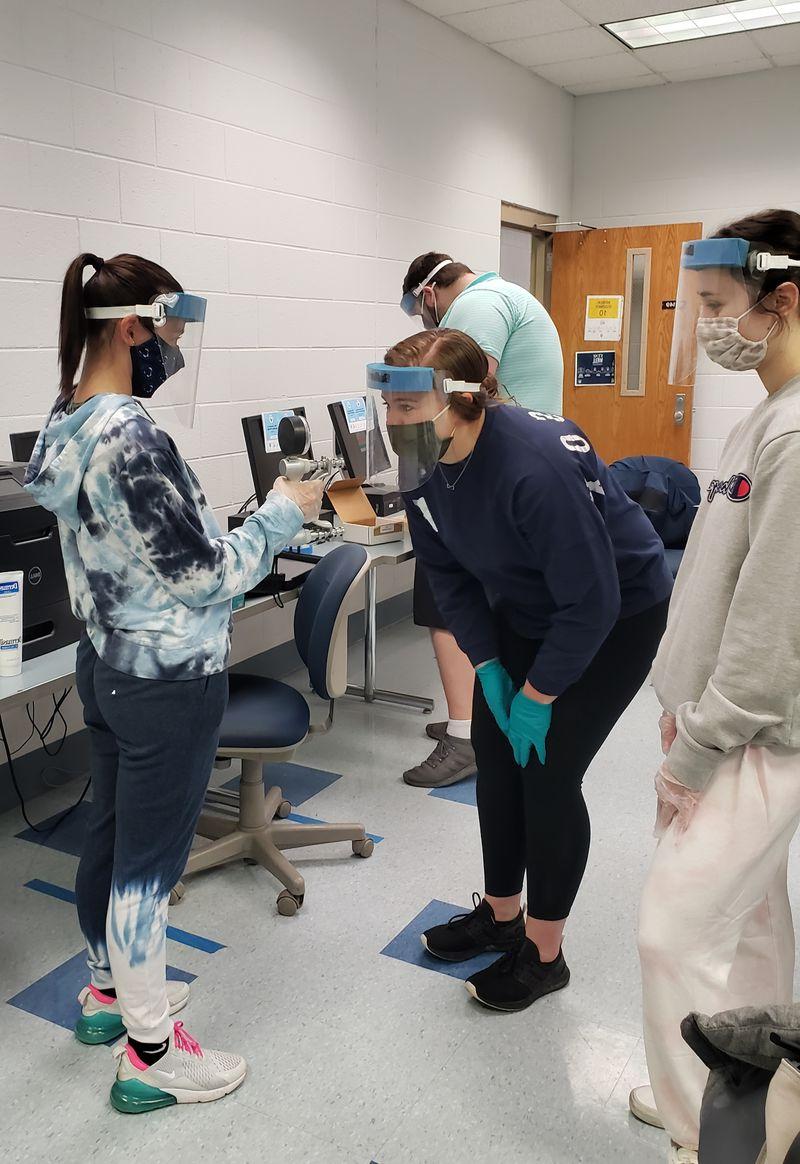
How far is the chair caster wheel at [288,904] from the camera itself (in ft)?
7.72

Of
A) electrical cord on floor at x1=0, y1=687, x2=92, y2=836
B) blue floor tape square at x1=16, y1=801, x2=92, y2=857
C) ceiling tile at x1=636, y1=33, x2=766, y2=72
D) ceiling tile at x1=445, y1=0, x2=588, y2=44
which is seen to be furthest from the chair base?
ceiling tile at x1=636, y1=33, x2=766, y2=72

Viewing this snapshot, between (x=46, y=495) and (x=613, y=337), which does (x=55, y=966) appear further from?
(x=613, y=337)

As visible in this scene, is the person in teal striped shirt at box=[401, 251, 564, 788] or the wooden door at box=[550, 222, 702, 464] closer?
the person in teal striped shirt at box=[401, 251, 564, 788]

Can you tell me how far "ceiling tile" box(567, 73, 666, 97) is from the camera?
566cm

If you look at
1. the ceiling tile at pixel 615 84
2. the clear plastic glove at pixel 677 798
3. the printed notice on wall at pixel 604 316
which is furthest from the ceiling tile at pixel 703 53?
the clear plastic glove at pixel 677 798

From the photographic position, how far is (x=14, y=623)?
199 cm

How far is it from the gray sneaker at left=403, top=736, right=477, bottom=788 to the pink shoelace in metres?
1.41

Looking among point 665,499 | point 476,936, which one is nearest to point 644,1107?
point 476,936

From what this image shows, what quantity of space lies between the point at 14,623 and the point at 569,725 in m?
1.14

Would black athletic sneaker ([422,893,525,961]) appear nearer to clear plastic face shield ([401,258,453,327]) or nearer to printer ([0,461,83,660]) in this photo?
printer ([0,461,83,660])

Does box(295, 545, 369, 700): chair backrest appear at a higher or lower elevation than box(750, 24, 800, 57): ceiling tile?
lower

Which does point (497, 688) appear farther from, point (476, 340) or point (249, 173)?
point (249, 173)

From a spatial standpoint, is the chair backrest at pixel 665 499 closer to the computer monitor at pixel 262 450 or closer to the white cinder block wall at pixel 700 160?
the white cinder block wall at pixel 700 160

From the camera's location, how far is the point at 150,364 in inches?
63.8
